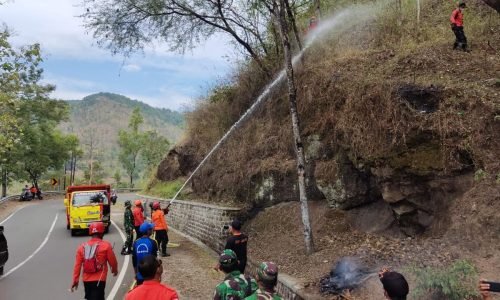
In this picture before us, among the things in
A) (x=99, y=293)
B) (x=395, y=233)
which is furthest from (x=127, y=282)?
(x=395, y=233)

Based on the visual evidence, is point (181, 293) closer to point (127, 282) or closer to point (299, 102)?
point (127, 282)

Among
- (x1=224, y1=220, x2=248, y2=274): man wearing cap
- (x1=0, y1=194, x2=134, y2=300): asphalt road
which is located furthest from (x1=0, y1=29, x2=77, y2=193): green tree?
(x1=224, y1=220, x2=248, y2=274): man wearing cap

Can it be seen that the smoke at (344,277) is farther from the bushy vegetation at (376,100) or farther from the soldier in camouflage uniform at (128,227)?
the soldier in camouflage uniform at (128,227)

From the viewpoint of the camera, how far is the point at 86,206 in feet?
69.7

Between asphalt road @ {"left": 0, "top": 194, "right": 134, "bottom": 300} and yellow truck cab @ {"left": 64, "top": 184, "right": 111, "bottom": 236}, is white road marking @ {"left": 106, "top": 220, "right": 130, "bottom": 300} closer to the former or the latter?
asphalt road @ {"left": 0, "top": 194, "right": 134, "bottom": 300}

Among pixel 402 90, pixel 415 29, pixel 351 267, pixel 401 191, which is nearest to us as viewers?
pixel 351 267

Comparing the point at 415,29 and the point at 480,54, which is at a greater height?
the point at 415,29

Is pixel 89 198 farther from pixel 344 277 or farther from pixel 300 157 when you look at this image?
pixel 344 277

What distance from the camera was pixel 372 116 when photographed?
10.7 meters

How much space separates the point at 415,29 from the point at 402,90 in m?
6.01

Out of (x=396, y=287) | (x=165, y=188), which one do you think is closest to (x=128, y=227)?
(x=396, y=287)

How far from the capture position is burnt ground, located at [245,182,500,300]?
779cm

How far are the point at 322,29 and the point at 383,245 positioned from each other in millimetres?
11824

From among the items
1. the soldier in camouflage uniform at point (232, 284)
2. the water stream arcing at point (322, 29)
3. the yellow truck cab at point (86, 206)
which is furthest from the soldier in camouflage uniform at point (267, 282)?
the yellow truck cab at point (86, 206)
